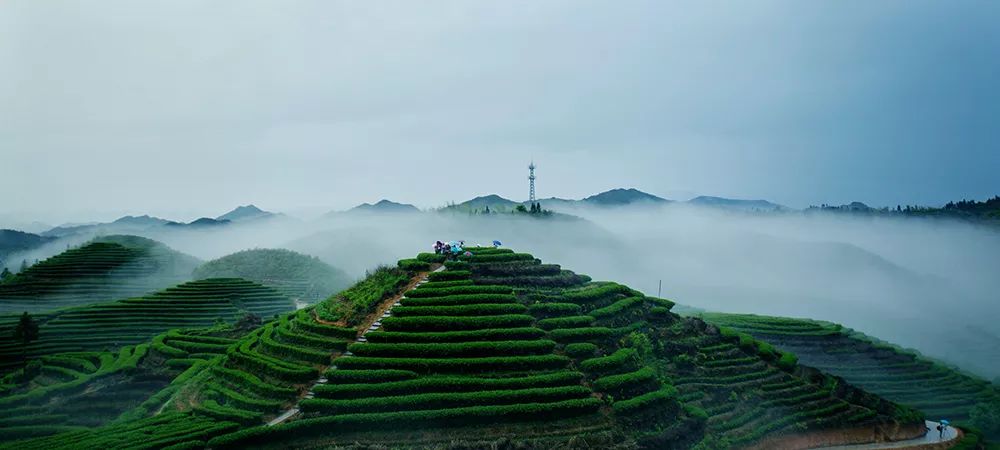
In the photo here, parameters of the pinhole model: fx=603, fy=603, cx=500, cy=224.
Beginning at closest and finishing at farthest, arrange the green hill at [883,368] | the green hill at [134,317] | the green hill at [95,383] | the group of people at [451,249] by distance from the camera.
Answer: the green hill at [95,383]
the group of people at [451,249]
the green hill at [883,368]
the green hill at [134,317]

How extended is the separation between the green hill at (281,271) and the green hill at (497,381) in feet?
197

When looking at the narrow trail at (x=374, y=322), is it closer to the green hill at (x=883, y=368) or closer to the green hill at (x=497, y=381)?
the green hill at (x=497, y=381)

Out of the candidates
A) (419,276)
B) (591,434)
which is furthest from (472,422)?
(419,276)

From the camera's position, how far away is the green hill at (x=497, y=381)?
30.9 m

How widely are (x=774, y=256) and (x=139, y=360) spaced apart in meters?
149

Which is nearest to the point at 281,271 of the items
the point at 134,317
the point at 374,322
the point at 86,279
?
the point at 86,279

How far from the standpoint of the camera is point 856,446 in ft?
130

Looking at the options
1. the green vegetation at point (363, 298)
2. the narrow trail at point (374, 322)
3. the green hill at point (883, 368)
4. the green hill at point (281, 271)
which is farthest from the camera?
the green hill at point (281, 271)

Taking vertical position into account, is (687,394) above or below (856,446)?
above

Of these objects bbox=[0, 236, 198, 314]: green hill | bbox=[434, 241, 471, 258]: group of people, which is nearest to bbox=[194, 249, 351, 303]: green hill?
bbox=[0, 236, 198, 314]: green hill

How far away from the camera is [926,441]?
139 ft

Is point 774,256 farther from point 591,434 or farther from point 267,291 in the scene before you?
point 591,434

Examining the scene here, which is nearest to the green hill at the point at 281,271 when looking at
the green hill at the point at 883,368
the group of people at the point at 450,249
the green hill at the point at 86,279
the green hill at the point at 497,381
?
the green hill at the point at 86,279

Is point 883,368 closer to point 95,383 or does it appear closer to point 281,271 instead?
point 95,383
